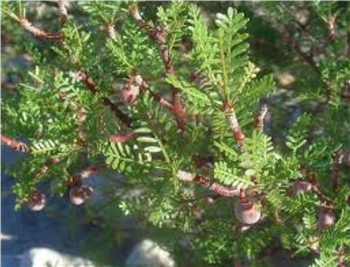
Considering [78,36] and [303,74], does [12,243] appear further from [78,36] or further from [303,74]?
[78,36]

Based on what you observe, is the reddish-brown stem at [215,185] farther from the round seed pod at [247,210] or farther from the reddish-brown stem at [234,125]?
the reddish-brown stem at [234,125]

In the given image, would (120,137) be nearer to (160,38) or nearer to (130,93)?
(130,93)

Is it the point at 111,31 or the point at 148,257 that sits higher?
the point at 111,31

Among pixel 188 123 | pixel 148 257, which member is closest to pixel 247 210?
pixel 188 123

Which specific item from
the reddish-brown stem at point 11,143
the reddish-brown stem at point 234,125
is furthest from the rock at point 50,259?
the reddish-brown stem at point 234,125

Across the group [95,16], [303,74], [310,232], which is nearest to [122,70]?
[95,16]
